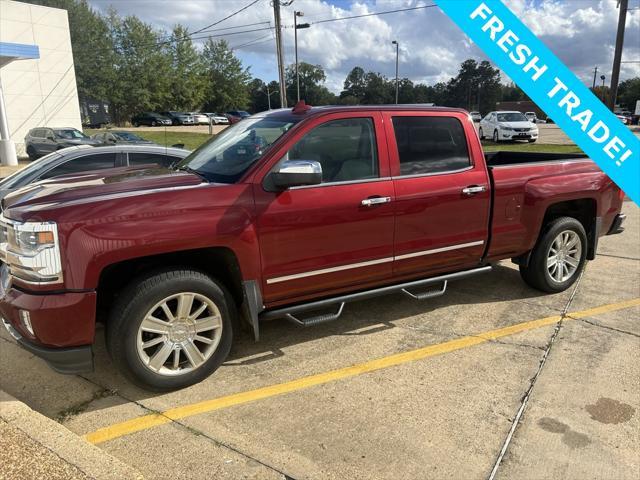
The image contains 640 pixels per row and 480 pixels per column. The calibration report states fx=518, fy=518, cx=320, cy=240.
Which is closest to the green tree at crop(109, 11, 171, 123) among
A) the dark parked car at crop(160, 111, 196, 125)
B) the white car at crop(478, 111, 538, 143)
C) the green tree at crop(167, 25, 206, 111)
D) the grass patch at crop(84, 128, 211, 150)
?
the green tree at crop(167, 25, 206, 111)

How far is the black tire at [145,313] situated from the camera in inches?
127

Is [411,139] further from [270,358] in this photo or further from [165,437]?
[165,437]

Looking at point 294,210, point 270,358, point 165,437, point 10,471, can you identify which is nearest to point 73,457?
point 10,471

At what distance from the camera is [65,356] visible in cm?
313

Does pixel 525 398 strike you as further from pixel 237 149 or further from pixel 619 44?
pixel 619 44

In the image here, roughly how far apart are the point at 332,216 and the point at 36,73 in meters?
27.5

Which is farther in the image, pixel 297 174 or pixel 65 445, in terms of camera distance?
pixel 297 174

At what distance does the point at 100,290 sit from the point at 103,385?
69 centimetres

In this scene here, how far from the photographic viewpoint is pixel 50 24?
26.0m

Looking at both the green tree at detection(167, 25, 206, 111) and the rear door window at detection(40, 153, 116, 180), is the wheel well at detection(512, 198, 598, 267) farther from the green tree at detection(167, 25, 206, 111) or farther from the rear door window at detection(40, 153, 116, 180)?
the green tree at detection(167, 25, 206, 111)

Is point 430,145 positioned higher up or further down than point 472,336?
higher up

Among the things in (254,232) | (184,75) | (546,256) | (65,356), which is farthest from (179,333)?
(184,75)

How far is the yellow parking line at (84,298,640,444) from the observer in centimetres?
314

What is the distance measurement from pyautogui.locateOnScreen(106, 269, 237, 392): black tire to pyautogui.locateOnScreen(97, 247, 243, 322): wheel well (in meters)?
0.12
